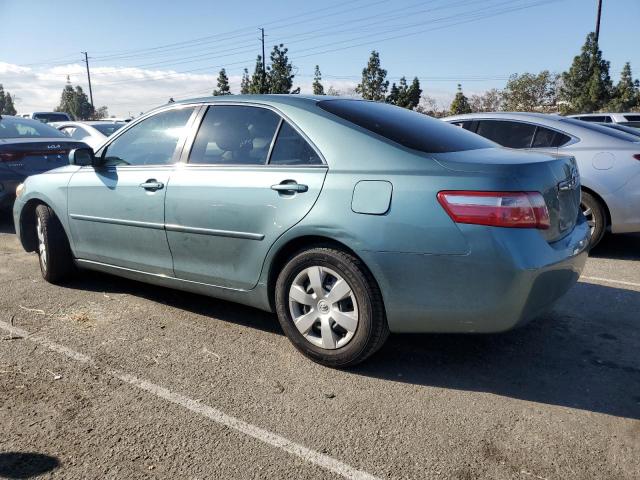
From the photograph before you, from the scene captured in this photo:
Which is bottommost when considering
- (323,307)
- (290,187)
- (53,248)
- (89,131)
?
(53,248)

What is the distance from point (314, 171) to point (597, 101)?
1333 inches

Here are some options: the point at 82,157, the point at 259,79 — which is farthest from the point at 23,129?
the point at 259,79

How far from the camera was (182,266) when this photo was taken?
156 inches

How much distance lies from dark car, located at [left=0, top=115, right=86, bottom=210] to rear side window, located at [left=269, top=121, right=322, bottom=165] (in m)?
5.38

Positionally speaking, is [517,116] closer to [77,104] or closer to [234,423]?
[234,423]

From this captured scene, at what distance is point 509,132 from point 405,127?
12.1ft

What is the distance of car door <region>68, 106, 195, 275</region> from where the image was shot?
13.3 feet

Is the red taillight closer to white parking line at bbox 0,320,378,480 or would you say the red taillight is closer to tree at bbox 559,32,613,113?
white parking line at bbox 0,320,378,480

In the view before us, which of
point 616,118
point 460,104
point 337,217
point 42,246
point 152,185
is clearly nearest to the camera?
point 337,217

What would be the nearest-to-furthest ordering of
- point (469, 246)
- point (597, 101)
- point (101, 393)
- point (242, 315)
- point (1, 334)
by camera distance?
1. point (469, 246)
2. point (101, 393)
3. point (1, 334)
4. point (242, 315)
5. point (597, 101)

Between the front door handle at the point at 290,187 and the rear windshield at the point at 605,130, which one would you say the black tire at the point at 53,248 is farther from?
the rear windshield at the point at 605,130

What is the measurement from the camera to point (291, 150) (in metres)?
3.52

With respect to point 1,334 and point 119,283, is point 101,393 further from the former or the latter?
point 119,283

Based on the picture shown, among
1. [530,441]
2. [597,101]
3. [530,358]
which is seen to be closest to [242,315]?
[530,358]
